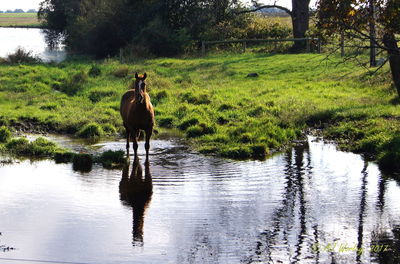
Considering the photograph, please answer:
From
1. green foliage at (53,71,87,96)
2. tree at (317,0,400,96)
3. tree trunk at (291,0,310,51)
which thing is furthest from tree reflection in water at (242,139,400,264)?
tree trunk at (291,0,310,51)

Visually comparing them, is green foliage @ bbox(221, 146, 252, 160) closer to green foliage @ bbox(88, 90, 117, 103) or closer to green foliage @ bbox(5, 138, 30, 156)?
green foliage @ bbox(5, 138, 30, 156)

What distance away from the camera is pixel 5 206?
11.3 metres

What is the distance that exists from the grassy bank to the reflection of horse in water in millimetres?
2671

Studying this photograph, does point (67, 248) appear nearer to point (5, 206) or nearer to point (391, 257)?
point (5, 206)

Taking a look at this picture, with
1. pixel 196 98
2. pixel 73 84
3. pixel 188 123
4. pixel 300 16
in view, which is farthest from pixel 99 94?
pixel 300 16

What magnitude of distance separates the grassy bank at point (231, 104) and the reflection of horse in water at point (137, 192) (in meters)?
2.67

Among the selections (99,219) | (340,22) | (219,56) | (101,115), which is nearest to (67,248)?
(99,219)

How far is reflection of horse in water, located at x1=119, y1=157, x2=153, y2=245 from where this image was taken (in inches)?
399

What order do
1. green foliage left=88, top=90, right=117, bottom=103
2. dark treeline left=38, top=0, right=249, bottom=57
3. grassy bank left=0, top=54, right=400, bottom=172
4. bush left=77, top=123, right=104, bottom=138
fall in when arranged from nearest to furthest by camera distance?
grassy bank left=0, top=54, right=400, bottom=172
bush left=77, top=123, right=104, bottom=138
green foliage left=88, top=90, right=117, bottom=103
dark treeline left=38, top=0, right=249, bottom=57

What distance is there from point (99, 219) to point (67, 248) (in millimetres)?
1438

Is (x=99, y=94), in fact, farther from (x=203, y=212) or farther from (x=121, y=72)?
(x=203, y=212)

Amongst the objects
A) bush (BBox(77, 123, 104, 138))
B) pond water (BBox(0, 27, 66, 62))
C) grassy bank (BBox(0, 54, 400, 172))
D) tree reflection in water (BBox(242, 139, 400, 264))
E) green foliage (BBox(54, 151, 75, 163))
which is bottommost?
tree reflection in water (BBox(242, 139, 400, 264))

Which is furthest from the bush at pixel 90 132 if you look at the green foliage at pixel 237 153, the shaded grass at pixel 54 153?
the green foliage at pixel 237 153

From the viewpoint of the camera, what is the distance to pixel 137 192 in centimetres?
1238
